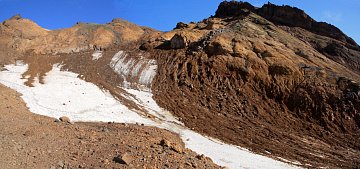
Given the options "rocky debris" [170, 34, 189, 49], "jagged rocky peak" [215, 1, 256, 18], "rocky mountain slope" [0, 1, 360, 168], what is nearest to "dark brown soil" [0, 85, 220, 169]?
"rocky mountain slope" [0, 1, 360, 168]

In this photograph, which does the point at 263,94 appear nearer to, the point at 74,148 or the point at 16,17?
the point at 74,148

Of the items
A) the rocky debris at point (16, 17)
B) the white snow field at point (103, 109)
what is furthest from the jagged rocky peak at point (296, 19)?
the rocky debris at point (16, 17)

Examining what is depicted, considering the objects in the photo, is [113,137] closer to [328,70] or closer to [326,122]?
[326,122]

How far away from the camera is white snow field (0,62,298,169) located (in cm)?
2167

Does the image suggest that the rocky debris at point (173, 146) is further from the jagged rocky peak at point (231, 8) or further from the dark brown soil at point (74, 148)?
the jagged rocky peak at point (231, 8)

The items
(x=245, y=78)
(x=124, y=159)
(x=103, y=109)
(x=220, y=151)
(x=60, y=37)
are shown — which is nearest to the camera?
(x=124, y=159)

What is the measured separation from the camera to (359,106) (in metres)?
30.5

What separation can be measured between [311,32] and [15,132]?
45969 mm

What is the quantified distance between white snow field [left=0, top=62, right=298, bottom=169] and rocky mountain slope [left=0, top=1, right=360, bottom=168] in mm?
1102

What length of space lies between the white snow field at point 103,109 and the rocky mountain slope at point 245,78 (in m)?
1.10

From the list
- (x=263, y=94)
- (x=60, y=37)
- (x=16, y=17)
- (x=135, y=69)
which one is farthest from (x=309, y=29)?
(x=16, y=17)

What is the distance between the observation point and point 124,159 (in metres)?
14.0

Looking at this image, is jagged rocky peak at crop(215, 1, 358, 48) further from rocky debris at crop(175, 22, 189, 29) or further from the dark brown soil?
the dark brown soil

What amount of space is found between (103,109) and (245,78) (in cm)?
1353
